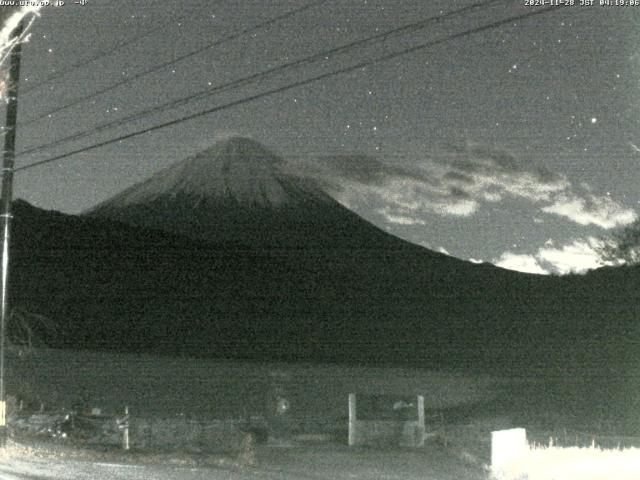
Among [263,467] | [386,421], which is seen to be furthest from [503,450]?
[386,421]

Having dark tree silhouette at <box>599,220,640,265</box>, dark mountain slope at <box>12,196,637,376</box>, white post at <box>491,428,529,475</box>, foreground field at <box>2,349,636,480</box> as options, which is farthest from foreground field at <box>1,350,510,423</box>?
white post at <box>491,428,529,475</box>

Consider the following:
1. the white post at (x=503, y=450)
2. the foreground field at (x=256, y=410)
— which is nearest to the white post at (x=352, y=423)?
the foreground field at (x=256, y=410)

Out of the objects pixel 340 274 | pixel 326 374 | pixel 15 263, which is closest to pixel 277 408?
pixel 326 374

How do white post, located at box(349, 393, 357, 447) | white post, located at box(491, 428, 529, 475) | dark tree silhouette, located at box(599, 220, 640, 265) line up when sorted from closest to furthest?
white post, located at box(491, 428, 529, 475) < white post, located at box(349, 393, 357, 447) < dark tree silhouette, located at box(599, 220, 640, 265)

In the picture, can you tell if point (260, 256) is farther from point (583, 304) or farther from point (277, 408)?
point (277, 408)

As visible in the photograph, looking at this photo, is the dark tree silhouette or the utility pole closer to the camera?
the utility pole

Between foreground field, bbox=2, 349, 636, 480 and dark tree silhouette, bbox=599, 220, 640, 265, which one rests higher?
dark tree silhouette, bbox=599, 220, 640, 265

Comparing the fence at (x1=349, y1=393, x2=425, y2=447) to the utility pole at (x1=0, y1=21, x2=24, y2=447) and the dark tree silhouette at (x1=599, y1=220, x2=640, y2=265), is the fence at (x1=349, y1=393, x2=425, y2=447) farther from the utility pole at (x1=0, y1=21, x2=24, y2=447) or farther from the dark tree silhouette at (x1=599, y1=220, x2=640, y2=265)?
the dark tree silhouette at (x1=599, y1=220, x2=640, y2=265)

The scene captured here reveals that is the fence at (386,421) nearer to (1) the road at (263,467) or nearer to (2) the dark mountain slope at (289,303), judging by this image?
(1) the road at (263,467)

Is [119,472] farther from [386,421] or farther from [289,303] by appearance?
[289,303]
